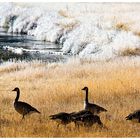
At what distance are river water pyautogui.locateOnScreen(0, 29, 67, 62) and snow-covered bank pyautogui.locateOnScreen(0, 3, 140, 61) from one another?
141 mm

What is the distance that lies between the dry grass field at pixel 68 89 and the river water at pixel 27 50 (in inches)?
6.0

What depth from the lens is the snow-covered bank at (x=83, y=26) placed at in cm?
1168

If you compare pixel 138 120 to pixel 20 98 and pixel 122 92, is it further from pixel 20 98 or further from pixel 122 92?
pixel 20 98

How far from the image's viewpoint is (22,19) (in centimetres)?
1203

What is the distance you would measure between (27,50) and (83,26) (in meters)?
1.14

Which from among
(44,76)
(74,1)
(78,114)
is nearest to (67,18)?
(74,1)

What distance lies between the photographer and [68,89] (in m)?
11.5

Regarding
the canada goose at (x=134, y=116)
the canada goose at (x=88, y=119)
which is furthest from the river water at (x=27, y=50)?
the canada goose at (x=134, y=116)

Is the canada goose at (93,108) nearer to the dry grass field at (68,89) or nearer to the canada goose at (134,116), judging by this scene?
the dry grass field at (68,89)

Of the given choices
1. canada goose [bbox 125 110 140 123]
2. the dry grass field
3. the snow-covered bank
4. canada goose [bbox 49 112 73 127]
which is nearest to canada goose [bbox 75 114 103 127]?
canada goose [bbox 49 112 73 127]

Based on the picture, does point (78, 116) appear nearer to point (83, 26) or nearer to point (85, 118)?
point (85, 118)

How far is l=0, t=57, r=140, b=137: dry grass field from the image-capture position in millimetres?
11125

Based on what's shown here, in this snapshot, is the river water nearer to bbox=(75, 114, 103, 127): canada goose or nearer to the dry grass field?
the dry grass field

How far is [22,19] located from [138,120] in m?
2.97
